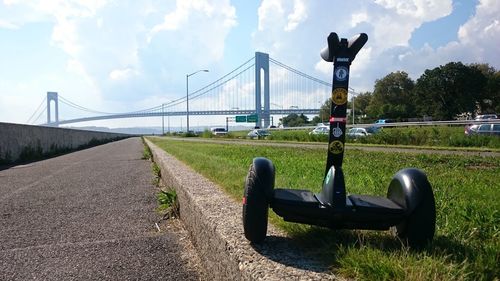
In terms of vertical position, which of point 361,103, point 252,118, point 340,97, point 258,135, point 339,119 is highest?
point 361,103

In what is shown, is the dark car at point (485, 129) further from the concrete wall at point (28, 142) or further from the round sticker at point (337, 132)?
the round sticker at point (337, 132)

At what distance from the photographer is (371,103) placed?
9756 cm

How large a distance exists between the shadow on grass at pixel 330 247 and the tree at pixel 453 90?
264 ft

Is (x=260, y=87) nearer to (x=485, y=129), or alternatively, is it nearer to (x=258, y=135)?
(x=258, y=135)

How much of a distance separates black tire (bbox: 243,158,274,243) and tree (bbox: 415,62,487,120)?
80.7 meters

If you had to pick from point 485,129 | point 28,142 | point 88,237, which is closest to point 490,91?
point 485,129

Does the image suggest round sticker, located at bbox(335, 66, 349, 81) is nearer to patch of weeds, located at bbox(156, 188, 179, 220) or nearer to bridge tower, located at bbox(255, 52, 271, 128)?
patch of weeds, located at bbox(156, 188, 179, 220)

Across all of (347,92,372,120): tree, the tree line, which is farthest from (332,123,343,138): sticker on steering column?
(347,92,372,120): tree

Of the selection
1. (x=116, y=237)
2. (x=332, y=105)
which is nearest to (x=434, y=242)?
(x=332, y=105)

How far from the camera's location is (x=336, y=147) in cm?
284

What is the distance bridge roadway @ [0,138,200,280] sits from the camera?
3.84 metres

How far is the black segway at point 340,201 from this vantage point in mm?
2561

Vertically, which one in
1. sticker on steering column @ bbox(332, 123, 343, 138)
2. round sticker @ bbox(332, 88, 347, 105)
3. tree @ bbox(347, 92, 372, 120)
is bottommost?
sticker on steering column @ bbox(332, 123, 343, 138)

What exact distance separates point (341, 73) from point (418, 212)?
93 centimetres
